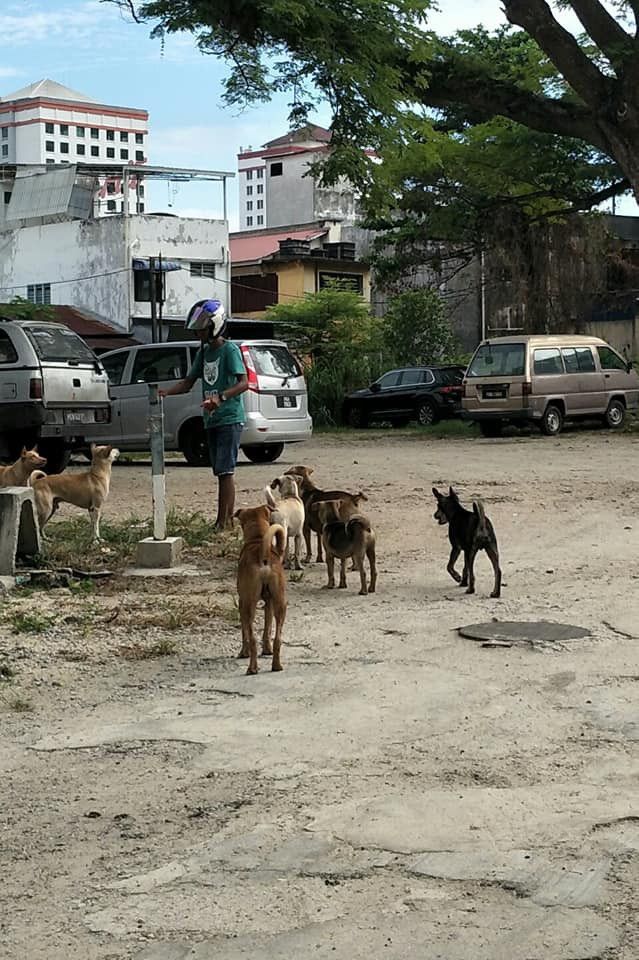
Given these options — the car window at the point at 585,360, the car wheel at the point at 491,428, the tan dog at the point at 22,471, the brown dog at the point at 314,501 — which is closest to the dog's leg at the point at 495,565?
the brown dog at the point at 314,501

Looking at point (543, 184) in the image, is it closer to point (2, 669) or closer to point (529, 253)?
point (529, 253)

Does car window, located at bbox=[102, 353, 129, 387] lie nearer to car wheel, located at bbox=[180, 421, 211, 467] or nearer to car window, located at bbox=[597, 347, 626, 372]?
car wheel, located at bbox=[180, 421, 211, 467]

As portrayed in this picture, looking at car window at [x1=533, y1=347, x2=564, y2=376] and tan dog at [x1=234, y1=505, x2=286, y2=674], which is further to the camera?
car window at [x1=533, y1=347, x2=564, y2=376]

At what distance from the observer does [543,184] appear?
30.6m

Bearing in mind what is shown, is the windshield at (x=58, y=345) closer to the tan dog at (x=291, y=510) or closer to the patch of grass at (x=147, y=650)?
the tan dog at (x=291, y=510)

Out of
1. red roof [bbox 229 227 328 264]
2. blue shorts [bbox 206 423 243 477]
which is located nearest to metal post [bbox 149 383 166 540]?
blue shorts [bbox 206 423 243 477]

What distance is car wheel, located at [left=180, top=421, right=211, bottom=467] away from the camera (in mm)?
19719

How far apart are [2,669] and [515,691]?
2.62 metres

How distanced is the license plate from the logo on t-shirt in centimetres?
633

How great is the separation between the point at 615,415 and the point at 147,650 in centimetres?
2200

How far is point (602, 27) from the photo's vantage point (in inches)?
861

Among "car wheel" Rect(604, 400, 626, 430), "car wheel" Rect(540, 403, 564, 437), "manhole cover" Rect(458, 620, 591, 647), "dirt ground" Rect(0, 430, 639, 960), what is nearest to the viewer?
"dirt ground" Rect(0, 430, 639, 960)

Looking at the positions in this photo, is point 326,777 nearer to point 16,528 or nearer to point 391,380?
point 16,528

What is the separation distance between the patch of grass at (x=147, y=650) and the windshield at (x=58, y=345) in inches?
415
